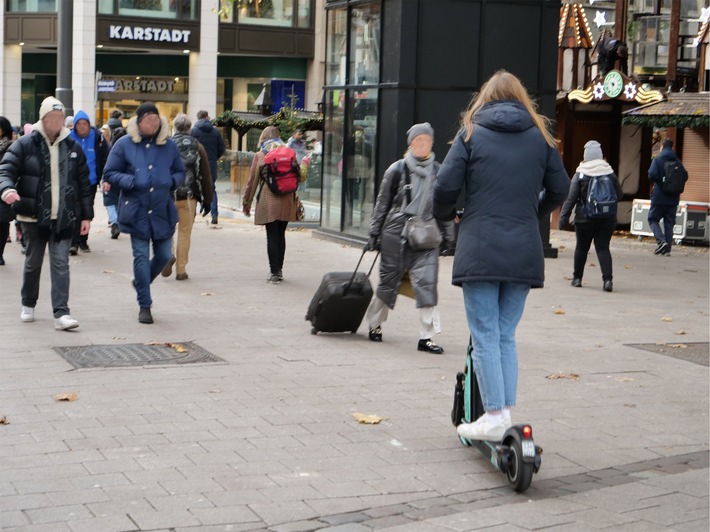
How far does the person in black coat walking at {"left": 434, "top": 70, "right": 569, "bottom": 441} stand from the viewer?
588 cm

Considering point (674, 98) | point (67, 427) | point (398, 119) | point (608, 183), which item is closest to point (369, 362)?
point (67, 427)

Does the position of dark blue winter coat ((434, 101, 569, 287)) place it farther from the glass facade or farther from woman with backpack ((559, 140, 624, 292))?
the glass facade

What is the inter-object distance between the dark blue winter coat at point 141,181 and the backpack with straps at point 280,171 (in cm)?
273

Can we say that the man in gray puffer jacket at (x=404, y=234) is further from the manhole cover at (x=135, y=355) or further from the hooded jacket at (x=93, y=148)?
the hooded jacket at (x=93, y=148)

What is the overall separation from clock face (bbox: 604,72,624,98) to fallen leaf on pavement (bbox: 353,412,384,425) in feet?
51.2

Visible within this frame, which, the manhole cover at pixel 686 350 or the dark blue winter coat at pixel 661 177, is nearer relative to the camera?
the manhole cover at pixel 686 350

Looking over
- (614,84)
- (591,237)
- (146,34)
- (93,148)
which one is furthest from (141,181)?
(146,34)

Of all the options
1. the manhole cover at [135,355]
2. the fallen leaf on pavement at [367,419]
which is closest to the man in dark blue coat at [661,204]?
the manhole cover at [135,355]

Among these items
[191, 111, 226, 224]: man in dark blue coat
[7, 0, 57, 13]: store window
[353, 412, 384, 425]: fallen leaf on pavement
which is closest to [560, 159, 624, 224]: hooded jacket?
[353, 412, 384, 425]: fallen leaf on pavement

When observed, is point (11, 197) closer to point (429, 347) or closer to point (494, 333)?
point (429, 347)

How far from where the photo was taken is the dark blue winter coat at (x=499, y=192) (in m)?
5.87

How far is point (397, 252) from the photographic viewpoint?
9.52 m

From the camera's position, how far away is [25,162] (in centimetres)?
988

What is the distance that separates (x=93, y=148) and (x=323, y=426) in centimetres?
1041
